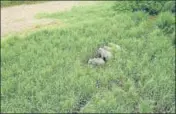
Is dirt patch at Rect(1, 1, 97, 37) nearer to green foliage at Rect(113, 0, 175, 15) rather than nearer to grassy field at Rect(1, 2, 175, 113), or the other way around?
grassy field at Rect(1, 2, 175, 113)

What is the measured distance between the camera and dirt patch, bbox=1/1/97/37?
10.6 metres

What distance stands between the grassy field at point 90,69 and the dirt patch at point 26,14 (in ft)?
2.66

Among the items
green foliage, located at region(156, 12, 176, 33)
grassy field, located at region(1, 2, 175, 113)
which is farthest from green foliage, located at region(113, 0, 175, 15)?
green foliage, located at region(156, 12, 176, 33)

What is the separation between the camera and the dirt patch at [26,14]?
10.6 m

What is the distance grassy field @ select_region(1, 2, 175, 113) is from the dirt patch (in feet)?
2.66

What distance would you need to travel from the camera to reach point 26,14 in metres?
11.8

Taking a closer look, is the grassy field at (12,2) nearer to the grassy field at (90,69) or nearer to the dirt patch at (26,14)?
the dirt patch at (26,14)

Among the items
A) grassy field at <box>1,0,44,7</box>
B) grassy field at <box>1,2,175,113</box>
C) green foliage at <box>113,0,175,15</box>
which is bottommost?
grassy field at <box>1,2,175,113</box>

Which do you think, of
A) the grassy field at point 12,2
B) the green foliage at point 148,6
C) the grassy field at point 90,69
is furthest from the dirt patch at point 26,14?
the green foliage at point 148,6

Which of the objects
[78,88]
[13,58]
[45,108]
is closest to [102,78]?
[78,88]

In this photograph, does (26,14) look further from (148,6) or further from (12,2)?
(148,6)

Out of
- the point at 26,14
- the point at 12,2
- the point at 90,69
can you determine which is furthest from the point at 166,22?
the point at 12,2

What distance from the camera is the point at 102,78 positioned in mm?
7906

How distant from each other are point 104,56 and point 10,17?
3949 mm
